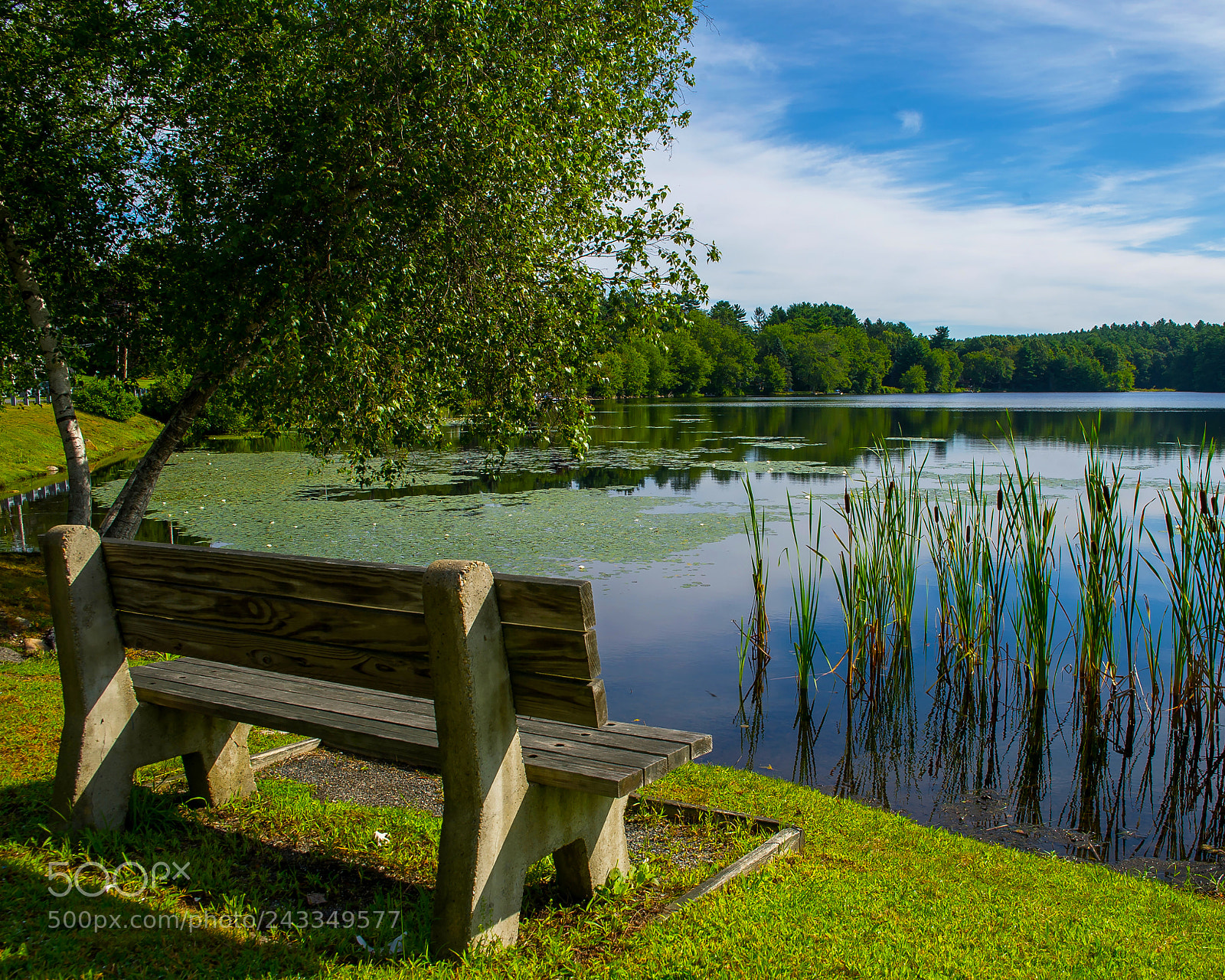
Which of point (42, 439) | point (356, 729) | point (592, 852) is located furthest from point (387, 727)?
point (42, 439)

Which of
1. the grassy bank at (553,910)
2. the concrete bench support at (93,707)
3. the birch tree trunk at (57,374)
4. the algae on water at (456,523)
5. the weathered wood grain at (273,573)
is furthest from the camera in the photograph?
the algae on water at (456,523)

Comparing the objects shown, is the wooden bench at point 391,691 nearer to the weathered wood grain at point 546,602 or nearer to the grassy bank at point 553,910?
the weathered wood grain at point 546,602

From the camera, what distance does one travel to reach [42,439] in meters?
27.2

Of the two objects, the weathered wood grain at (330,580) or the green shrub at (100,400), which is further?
the green shrub at (100,400)

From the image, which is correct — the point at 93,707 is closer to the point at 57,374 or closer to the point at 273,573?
the point at 273,573

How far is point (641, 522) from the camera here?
14312 mm

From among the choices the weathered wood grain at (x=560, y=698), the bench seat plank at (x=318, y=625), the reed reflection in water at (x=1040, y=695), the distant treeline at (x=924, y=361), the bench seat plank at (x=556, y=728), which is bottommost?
the reed reflection in water at (x=1040, y=695)

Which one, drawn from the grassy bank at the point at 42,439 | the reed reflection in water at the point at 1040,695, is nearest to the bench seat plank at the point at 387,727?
the reed reflection in water at the point at 1040,695

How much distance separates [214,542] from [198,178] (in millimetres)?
6801

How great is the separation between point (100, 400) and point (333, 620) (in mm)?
37600

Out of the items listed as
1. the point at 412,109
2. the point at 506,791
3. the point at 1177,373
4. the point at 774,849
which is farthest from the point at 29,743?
the point at 1177,373

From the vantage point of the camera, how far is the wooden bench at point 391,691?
2139mm

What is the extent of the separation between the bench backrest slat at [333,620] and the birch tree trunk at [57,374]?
552 cm

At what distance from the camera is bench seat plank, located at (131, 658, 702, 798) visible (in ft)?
7.83
